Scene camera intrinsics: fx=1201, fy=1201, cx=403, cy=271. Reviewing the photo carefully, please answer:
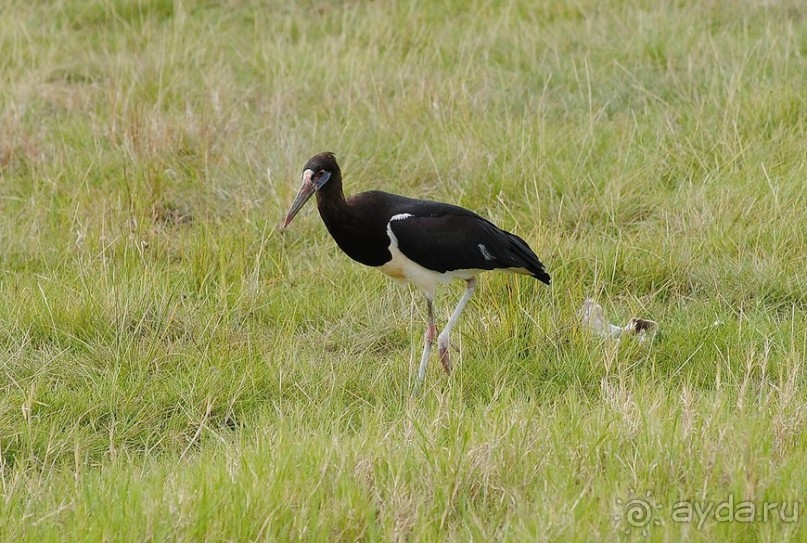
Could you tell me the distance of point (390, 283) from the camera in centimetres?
591

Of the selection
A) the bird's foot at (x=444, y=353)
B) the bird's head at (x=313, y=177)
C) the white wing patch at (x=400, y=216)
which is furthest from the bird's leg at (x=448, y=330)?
the bird's head at (x=313, y=177)

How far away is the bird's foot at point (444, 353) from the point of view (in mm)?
4961

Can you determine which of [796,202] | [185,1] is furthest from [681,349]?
[185,1]

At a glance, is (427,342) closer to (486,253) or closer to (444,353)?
(444,353)

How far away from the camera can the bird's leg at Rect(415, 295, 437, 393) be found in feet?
16.2

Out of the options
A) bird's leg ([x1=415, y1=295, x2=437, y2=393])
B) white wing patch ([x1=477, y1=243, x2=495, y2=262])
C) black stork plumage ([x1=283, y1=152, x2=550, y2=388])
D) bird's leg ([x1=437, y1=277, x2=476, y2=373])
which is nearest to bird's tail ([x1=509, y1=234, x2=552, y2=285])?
black stork plumage ([x1=283, y1=152, x2=550, y2=388])

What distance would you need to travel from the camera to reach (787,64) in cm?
772

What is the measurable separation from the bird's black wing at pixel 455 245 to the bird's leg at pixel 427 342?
204 millimetres

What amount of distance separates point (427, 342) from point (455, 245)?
0.44 metres

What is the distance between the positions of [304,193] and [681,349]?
5.73 ft

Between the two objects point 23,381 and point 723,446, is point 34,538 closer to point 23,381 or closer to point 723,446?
point 23,381

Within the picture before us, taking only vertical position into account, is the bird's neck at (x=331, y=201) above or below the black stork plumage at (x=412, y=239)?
above

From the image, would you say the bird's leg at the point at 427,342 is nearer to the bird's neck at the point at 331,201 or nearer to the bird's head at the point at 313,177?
the bird's neck at the point at 331,201

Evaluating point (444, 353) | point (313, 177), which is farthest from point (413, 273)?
point (313, 177)
